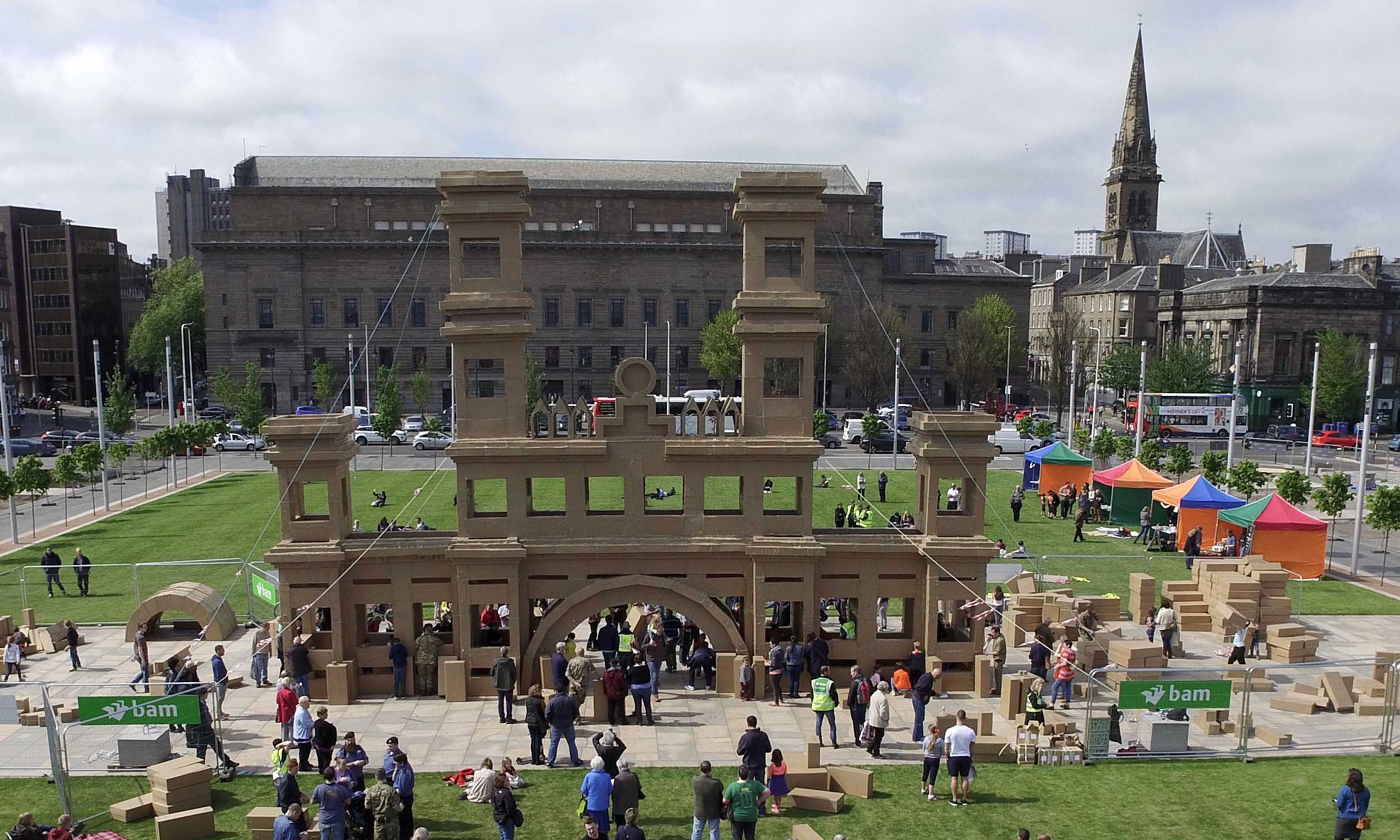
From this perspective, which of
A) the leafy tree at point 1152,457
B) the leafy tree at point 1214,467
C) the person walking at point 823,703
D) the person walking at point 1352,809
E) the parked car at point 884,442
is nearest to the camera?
the person walking at point 1352,809

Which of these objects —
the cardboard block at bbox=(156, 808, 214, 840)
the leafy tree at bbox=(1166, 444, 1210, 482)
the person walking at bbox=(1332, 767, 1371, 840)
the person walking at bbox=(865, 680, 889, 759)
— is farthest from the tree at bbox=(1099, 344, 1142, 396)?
the cardboard block at bbox=(156, 808, 214, 840)

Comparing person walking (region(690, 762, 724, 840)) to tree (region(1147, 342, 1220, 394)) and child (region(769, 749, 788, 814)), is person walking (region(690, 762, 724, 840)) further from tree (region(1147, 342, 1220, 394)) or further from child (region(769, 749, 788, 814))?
tree (region(1147, 342, 1220, 394))

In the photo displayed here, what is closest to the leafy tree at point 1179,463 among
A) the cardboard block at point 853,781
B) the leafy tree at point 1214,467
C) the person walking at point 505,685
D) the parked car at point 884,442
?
the leafy tree at point 1214,467

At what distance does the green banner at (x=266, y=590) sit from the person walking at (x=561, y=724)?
346 inches

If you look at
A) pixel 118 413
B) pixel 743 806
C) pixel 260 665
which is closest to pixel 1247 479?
pixel 743 806

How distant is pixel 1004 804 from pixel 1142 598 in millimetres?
13388

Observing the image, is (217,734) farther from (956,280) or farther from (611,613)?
(956,280)

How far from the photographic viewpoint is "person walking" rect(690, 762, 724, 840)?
43.7 feet

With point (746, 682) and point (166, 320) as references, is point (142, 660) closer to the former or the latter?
point (746, 682)

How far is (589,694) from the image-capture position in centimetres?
2119

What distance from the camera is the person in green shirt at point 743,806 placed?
44.3ft

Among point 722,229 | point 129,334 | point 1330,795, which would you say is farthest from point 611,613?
point 129,334

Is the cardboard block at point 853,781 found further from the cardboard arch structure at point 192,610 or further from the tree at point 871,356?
the tree at point 871,356

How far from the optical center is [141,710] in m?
16.6
